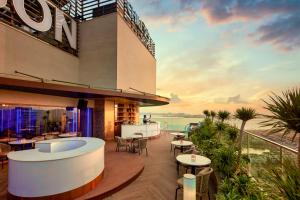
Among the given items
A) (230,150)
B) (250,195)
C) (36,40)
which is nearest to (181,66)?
(36,40)

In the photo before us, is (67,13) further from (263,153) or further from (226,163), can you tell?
(263,153)

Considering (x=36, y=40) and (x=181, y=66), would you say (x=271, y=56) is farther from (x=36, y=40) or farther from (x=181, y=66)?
(x=36, y=40)

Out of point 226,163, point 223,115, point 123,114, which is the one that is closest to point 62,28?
point 123,114

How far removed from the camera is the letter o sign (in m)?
8.45

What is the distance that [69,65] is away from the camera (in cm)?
1218

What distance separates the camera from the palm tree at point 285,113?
103 inches

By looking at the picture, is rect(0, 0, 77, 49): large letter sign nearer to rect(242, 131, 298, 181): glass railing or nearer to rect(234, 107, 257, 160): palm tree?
rect(234, 107, 257, 160): palm tree

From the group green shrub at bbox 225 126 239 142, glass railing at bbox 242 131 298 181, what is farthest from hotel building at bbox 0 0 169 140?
glass railing at bbox 242 131 298 181

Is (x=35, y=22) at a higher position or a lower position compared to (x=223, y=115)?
higher

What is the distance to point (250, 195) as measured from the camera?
3451mm

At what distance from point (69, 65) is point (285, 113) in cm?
1215

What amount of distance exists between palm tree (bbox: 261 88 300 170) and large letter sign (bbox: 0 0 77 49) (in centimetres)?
996

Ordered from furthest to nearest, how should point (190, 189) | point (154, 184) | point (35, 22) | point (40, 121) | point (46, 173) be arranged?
point (40, 121), point (35, 22), point (154, 184), point (46, 173), point (190, 189)

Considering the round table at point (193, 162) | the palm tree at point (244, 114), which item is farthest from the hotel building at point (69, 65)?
the palm tree at point (244, 114)
